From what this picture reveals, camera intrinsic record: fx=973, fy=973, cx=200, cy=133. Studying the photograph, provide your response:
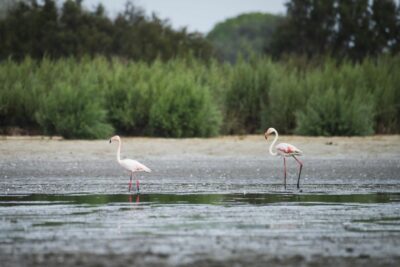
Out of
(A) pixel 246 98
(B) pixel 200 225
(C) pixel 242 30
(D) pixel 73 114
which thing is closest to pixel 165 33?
(A) pixel 246 98

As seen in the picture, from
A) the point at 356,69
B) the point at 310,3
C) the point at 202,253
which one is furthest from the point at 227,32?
the point at 202,253

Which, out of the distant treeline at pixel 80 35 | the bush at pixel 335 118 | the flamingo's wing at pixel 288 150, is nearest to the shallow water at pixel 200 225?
the flamingo's wing at pixel 288 150

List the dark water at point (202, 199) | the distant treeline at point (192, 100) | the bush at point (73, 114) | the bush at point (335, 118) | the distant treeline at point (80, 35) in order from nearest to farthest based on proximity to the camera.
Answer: the dark water at point (202, 199)
the bush at point (73, 114)
the distant treeline at point (192, 100)
the bush at point (335, 118)
the distant treeline at point (80, 35)

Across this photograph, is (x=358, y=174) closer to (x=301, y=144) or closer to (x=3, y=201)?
(x=301, y=144)

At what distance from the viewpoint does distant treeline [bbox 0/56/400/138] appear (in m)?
23.2

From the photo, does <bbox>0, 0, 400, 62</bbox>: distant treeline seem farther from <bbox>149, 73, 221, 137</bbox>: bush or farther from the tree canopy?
<bbox>149, 73, 221, 137</bbox>: bush

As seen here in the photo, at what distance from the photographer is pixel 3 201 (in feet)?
41.2

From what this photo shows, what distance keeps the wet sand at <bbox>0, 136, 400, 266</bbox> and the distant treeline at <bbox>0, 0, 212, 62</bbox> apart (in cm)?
2396

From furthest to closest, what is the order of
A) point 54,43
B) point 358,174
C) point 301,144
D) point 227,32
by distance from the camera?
point 227,32 → point 54,43 → point 301,144 → point 358,174

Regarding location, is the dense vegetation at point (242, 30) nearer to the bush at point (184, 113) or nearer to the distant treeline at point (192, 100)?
the distant treeline at point (192, 100)

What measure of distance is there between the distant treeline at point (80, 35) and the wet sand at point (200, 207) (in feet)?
78.6

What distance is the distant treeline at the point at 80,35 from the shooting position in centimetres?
4534

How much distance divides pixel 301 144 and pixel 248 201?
30.8ft

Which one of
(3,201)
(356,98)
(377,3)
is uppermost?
(377,3)
